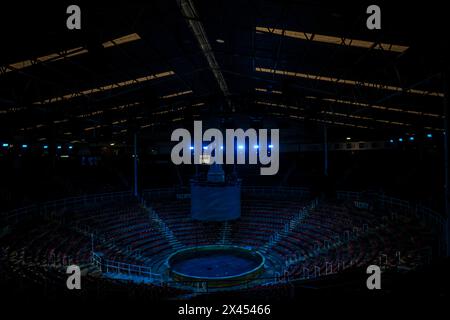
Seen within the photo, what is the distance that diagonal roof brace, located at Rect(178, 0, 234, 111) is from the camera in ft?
37.0

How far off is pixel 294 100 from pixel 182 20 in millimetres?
11126

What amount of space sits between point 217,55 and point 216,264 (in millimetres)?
13580

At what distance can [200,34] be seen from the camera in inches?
552

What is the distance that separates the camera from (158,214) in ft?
87.3

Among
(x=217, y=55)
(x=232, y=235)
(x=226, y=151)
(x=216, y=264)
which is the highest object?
(x=217, y=55)

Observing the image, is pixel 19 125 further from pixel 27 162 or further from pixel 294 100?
pixel 294 100

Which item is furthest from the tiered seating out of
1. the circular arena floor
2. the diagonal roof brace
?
the diagonal roof brace

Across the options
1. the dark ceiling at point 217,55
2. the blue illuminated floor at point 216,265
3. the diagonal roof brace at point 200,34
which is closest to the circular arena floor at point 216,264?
the blue illuminated floor at point 216,265

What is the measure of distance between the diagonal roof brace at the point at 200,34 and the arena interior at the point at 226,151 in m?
0.10

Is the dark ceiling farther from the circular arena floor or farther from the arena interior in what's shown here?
the circular arena floor

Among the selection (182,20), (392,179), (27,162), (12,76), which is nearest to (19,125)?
(12,76)

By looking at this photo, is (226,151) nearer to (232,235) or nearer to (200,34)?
(232,235)

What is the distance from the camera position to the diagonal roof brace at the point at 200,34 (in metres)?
11.3

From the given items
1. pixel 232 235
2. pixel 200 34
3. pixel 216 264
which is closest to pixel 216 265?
pixel 216 264
